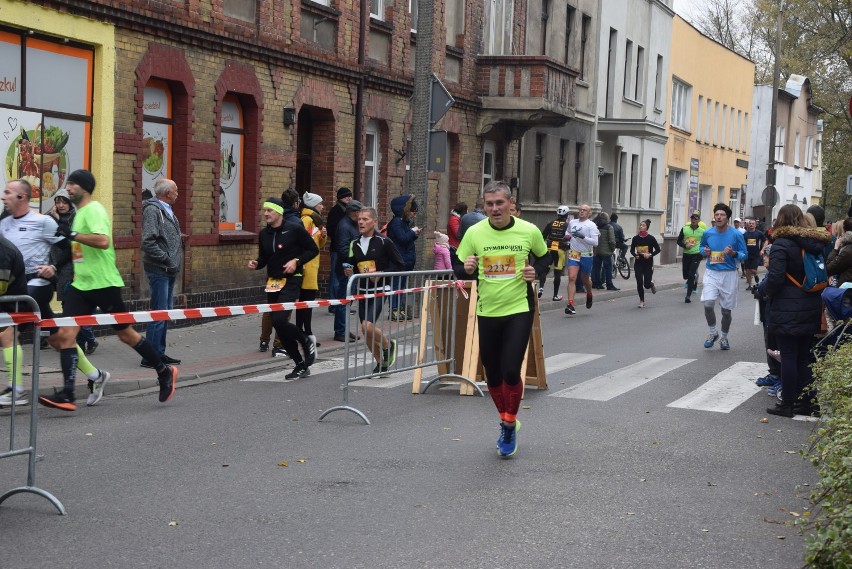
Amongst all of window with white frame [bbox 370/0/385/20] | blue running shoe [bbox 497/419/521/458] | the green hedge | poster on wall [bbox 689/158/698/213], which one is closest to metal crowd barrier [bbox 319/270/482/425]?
blue running shoe [bbox 497/419/521/458]

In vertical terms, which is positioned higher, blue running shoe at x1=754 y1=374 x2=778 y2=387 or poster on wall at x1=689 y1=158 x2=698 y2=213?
poster on wall at x1=689 y1=158 x2=698 y2=213

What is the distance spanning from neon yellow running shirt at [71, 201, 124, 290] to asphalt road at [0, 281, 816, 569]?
1.10 metres

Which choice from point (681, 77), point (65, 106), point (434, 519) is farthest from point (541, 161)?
point (434, 519)

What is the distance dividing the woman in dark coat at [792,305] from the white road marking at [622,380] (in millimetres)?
1617

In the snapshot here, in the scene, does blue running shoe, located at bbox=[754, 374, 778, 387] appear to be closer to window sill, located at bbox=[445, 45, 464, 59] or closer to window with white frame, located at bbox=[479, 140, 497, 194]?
window sill, located at bbox=[445, 45, 464, 59]

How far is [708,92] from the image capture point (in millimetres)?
50969

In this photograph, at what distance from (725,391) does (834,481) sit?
276 inches

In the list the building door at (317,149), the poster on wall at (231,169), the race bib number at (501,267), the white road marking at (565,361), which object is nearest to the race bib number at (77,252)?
the race bib number at (501,267)

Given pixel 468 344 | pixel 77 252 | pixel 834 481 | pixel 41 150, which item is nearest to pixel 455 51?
pixel 41 150

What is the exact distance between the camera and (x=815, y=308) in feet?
34.0

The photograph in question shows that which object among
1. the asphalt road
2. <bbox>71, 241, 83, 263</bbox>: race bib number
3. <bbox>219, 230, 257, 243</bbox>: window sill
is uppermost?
<bbox>71, 241, 83, 263</bbox>: race bib number

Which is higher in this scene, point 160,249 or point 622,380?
point 160,249

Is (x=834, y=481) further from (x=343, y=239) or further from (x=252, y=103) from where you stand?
(x=252, y=103)

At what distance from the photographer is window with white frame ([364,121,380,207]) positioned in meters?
23.1
